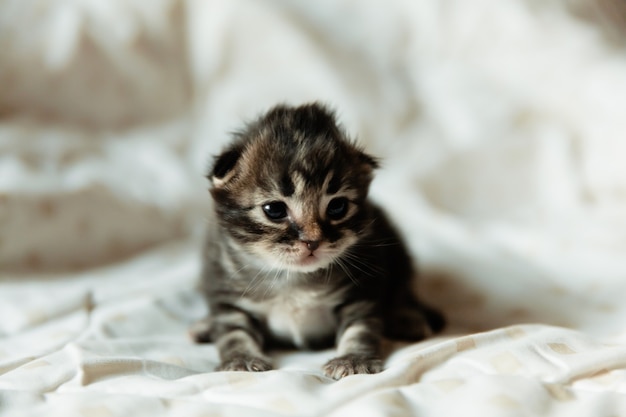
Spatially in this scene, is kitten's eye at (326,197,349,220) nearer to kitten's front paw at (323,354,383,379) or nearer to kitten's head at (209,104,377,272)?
kitten's head at (209,104,377,272)

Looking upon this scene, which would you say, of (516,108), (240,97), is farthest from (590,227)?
(240,97)

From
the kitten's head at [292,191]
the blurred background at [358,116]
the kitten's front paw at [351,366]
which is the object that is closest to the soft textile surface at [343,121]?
the blurred background at [358,116]

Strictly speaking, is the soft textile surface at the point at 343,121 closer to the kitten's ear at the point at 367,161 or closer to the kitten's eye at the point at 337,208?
the kitten's eye at the point at 337,208

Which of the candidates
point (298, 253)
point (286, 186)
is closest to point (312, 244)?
point (298, 253)

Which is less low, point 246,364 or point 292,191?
point 292,191

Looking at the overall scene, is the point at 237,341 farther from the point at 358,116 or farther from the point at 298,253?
the point at 358,116

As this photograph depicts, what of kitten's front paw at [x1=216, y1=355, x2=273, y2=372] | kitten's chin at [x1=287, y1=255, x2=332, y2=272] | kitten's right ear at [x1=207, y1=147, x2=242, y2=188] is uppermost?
kitten's right ear at [x1=207, y1=147, x2=242, y2=188]

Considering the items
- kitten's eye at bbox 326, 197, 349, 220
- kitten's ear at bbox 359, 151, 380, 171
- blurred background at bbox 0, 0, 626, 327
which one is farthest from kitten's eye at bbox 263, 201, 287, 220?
blurred background at bbox 0, 0, 626, 327

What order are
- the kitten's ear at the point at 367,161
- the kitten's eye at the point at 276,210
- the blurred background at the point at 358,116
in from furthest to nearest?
the blurred background at the point at 358,116, the kitten's ear at the point at 367,161, the kitten's eye at the point at 276,210
